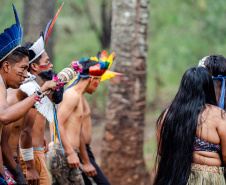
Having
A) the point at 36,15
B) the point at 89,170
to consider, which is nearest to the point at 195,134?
the point at 89,170

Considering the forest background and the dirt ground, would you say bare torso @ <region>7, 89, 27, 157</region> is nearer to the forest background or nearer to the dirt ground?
the forest background

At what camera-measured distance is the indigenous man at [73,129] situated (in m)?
4.73

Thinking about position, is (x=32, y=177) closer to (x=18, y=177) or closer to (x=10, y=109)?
(x=18, y=177)

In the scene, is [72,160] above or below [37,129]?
below

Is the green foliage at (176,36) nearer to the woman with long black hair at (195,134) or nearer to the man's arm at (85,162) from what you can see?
the man's arm at (85,162)

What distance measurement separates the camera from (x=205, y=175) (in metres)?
3.47

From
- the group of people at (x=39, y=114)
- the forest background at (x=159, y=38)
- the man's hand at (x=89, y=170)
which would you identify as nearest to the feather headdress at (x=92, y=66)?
the group of people at (x=39, y=114)

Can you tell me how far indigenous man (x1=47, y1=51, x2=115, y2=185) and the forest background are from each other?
4.36 metres

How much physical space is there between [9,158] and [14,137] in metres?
0.31

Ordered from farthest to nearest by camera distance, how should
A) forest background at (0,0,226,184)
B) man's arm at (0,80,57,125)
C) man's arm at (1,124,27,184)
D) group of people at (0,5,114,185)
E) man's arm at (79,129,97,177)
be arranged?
forest background at (0,0,226,184) < man's arm at (79,129,97,177) < man's arm at (1,124,27,184) < group of people at (0,5,114,185) < man's arm at (0,80,57,125)

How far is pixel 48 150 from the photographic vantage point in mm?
5023

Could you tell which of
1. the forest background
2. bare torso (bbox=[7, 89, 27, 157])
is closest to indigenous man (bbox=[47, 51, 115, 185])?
bare torso (bbox=[7, 89, 27, 157])

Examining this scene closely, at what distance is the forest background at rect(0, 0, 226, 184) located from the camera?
415 inches

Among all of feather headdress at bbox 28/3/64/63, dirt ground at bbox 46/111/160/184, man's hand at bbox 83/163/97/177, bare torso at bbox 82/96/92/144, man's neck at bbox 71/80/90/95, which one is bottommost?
dirt ground at bbox 46/111/160/184
